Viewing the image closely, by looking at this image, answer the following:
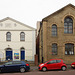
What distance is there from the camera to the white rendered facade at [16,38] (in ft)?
56.7

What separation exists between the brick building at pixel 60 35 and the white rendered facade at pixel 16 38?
327cm

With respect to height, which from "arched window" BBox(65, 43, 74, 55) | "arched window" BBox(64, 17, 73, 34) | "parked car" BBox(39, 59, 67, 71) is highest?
"arched window" BBox(64, 17, 73, 34)

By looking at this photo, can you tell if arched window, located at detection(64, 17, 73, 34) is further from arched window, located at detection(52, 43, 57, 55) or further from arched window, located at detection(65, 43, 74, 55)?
arched window, located at detection(52, 43, 57, 55)

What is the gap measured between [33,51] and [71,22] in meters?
8.66

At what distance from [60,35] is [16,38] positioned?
322 inches

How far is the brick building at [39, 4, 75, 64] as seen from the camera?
49.9 feet

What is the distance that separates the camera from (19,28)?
17.5m

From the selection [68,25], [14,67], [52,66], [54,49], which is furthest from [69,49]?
[14,67]

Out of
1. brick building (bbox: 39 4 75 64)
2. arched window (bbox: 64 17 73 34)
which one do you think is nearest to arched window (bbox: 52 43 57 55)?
brick building (bbox: 39 4 75 64)

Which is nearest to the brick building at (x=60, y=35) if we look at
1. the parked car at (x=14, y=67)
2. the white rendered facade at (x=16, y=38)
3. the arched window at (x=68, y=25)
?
the arched window at (x=68, y=25)

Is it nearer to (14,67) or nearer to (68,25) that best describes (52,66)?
(14,67)

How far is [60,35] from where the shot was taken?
50.3 ft

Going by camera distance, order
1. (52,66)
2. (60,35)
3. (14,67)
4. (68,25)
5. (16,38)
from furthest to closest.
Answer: (16,38)
(68,25)
(60,35)
(52,66)
(14,67)

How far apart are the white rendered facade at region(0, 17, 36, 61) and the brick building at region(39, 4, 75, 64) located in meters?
3.27
